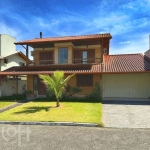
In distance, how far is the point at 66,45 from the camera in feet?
59.8

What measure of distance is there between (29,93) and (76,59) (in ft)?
20.6

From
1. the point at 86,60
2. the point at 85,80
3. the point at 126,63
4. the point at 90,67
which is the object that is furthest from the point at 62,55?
the point at 126,63

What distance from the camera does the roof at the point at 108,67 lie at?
1501 centimetres

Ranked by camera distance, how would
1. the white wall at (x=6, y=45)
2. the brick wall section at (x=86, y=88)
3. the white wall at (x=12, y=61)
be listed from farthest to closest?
1. the white wall at (x=6, y=45)
2. the white wall at (x=12, y=61)
3. the brick wall section at (x=86, y=88)

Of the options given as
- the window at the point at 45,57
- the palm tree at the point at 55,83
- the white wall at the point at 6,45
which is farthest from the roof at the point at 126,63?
the white wall at the point at 6,45

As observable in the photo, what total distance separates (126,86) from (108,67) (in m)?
2.59

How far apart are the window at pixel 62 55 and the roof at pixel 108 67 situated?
0.86 m

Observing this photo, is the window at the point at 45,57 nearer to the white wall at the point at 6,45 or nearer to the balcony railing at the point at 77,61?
the balcony railing at the point at 77,61

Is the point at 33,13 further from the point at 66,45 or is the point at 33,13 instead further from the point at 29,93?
the point at 29,93

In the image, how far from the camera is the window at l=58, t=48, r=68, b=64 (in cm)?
1841

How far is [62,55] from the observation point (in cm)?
1850

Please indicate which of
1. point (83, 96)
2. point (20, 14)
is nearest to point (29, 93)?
point (83, 96)

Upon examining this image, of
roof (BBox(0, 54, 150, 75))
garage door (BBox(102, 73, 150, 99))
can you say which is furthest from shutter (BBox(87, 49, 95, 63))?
garage door (BBox(102, 73, 150, 99))

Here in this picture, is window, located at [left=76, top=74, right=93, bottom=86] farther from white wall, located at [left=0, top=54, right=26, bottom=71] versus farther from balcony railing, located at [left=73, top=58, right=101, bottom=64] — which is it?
white wall, located at [left=0, top=54, right=26, bottom=71]
